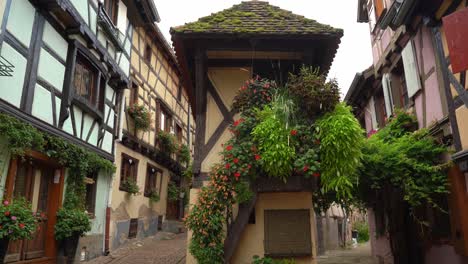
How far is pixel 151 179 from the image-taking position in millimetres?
14297

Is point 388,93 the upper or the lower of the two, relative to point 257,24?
lower

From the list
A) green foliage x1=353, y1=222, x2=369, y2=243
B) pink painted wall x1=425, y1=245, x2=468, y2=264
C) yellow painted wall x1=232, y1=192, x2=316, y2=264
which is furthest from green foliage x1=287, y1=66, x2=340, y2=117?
green foliage x1=353, y1=222, x2=369, y2=243

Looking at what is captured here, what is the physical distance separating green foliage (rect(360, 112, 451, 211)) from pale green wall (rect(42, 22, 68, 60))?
22.7ft

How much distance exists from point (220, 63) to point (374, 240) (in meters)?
8.36

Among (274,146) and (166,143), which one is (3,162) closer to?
(274,146)

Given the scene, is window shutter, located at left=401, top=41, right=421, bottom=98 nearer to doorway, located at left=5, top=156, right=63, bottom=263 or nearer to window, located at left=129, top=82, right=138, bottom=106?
doorway, located at left=5, top=156, right=63, bottom=263

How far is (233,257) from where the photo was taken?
605cm

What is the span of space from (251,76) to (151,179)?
8.72 m

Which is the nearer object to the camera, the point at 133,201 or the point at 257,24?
the point at 257,24

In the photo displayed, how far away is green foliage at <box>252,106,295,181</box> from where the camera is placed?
5.23 metres

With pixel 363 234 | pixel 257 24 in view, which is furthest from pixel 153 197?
pixel 363 234

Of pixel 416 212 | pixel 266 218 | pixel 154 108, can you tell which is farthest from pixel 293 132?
pixel 154 108

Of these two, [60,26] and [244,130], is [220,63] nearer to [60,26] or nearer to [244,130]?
[244,130]

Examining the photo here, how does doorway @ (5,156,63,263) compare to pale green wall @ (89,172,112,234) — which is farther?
pale green wall @ (89,172,112,234)
